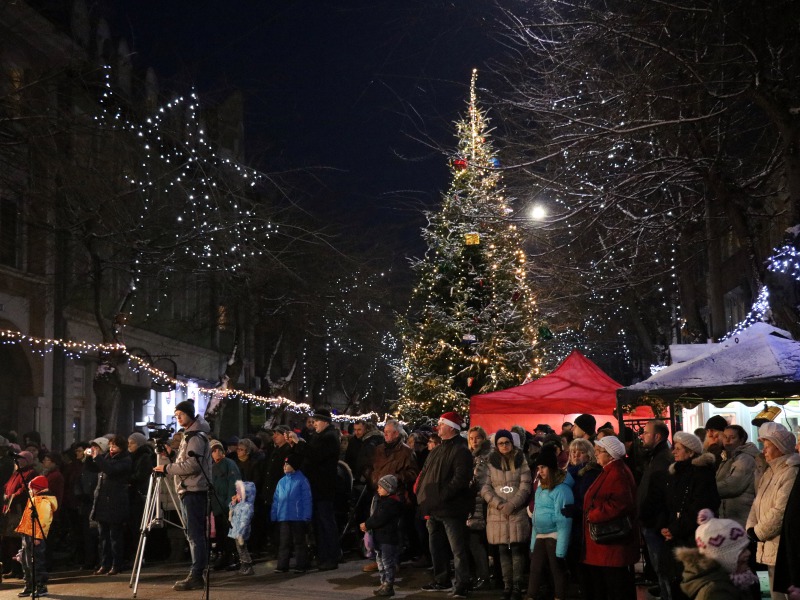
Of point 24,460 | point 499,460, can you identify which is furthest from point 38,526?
point 499,460

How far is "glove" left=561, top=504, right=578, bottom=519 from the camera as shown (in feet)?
34.0

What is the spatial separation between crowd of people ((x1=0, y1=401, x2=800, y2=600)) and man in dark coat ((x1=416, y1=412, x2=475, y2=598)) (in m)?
0.02

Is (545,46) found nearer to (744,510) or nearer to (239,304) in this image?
(744,510)

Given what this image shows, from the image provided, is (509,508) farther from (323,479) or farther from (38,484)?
(38,484)

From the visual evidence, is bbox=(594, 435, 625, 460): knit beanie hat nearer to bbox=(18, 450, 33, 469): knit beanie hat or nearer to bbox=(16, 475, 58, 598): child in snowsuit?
bbox=(16, 475, 58, 598): child in snowsuit

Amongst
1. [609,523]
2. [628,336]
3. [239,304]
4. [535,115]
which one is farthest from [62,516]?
[628,336]

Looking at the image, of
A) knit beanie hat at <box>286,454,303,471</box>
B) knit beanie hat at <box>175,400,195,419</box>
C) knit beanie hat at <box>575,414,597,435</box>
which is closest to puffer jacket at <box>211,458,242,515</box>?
knit beanie hat at <box>286,454,303,471</box>

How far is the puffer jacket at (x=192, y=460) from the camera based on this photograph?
12.3 meters

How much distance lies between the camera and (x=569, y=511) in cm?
1036

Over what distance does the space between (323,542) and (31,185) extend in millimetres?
8342

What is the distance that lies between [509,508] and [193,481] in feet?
Result: 12.8

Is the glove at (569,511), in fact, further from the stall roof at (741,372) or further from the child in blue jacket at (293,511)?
the child in blue jacket at (293,511)

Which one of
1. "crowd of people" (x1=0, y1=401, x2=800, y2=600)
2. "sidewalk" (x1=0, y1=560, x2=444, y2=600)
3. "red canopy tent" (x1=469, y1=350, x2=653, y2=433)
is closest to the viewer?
"crowd of people" (x1=0, y1=401, x2=800, y2=600)

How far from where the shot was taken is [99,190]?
16.0 meters
